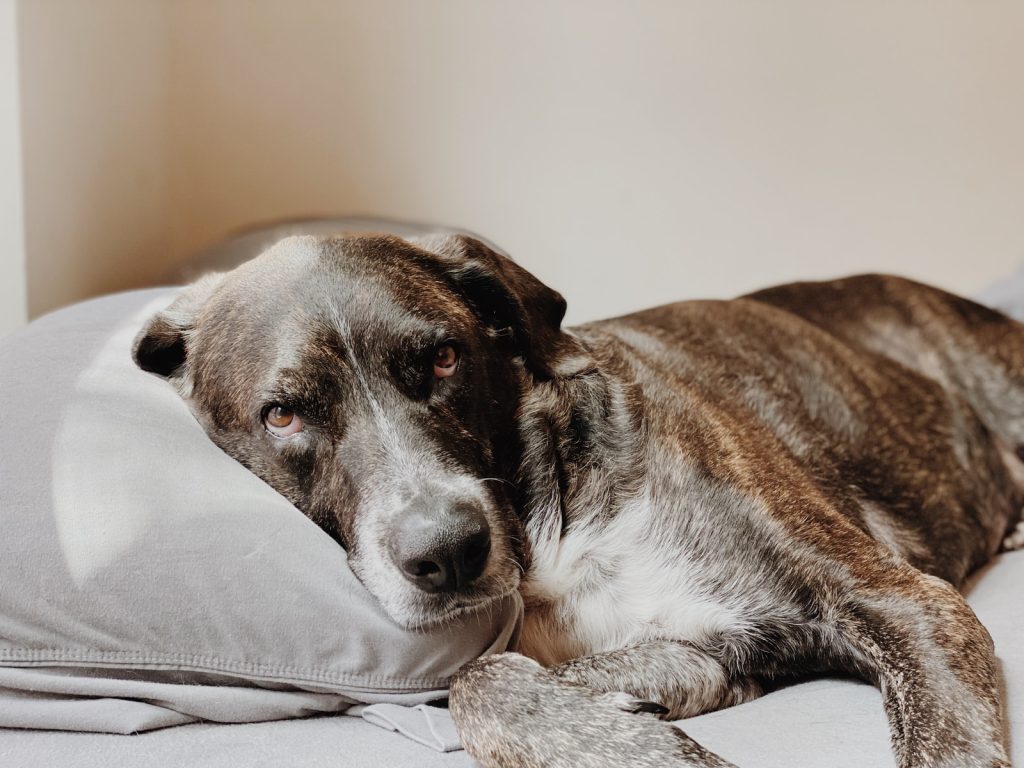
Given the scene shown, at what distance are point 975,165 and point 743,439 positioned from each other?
3764mm

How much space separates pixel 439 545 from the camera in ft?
6.47

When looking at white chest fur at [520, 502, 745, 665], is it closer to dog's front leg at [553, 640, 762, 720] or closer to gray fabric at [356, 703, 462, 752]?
dog's front leg at [553, 640, 762, 720]

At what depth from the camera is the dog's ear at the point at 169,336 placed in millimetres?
2463

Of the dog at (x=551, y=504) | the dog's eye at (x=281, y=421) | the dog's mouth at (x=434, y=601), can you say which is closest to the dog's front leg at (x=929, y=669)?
the dog at (x=551, y=504)

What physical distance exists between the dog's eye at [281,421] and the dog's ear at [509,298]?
0.51 metres

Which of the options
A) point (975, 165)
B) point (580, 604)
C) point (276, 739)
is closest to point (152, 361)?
point (276, 739)

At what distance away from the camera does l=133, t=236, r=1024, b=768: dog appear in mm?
1995

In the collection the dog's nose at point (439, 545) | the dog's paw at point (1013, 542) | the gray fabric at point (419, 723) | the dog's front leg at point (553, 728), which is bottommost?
the dog's paw at point (1013, 542)

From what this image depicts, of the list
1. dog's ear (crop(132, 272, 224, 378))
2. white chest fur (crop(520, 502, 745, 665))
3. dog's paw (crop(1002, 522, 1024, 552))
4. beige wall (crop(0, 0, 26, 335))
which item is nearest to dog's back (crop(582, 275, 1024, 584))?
dog's paw (crop(1002, 522, 1024, 552))

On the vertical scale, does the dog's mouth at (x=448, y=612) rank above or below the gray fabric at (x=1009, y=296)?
below

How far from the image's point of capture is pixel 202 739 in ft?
6.46

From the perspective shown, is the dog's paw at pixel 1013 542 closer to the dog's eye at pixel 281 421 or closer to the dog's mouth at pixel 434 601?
the dog's mouth at pixel 434 601

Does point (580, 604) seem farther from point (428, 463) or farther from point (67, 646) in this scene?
point (67, 646)

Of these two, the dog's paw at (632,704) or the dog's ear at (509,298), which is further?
the dog's ear at (509,298)
